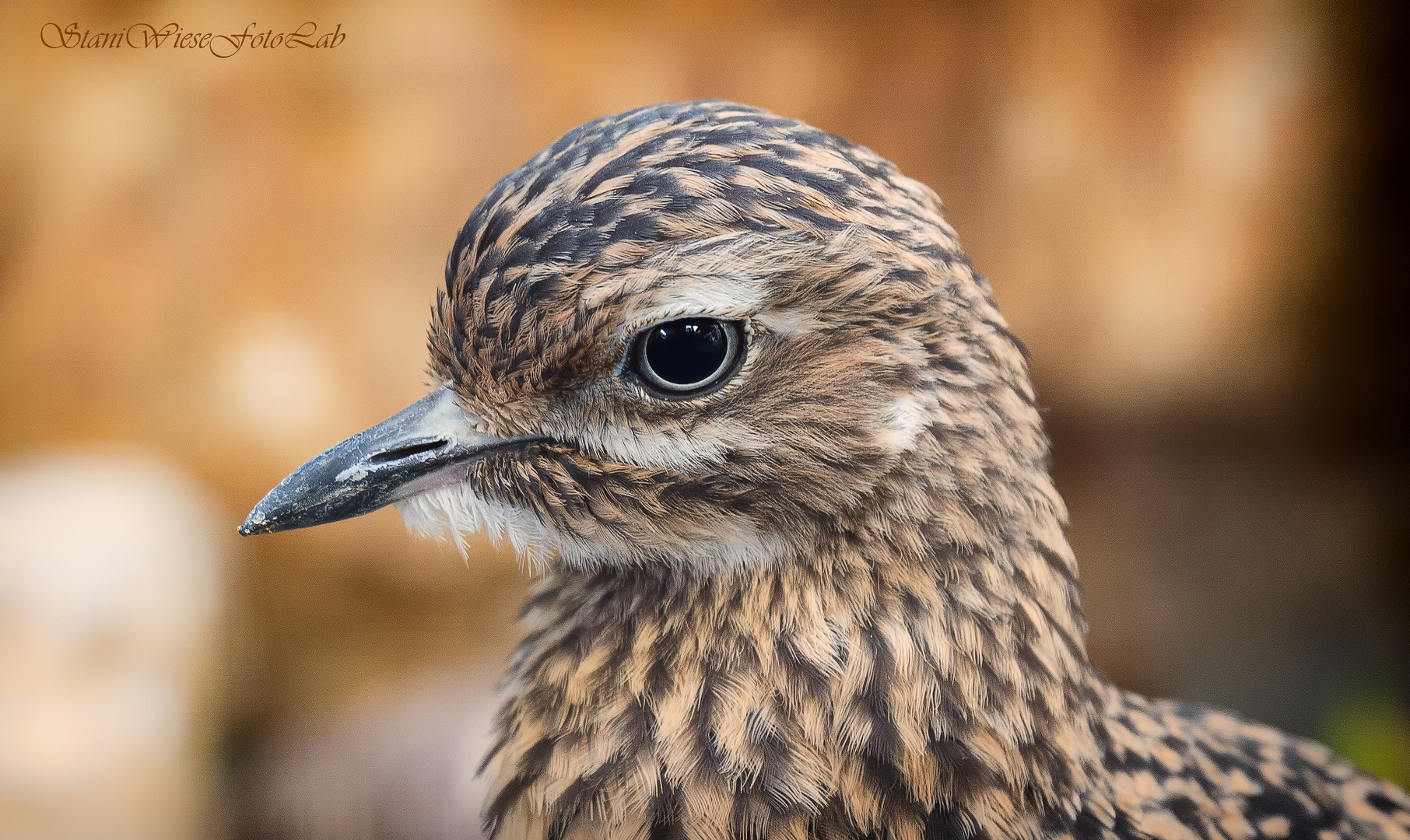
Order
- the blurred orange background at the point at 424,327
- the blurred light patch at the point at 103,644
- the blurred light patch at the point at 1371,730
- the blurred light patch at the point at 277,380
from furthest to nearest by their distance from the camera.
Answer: the blurred light patch at the point at 277,380, the blurred light patch at the point at 1371,730, the blurred orange background at the point at 424,327, the blurred light patch at the point at 103,644

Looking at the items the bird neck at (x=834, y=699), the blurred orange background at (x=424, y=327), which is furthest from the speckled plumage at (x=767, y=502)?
the blurred orange background at (x=424, y=327)

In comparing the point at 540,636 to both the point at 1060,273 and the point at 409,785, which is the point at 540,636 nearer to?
the point at 409,785

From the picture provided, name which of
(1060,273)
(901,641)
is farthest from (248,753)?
(1060,273)

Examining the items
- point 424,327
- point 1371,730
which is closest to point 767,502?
point 424,327

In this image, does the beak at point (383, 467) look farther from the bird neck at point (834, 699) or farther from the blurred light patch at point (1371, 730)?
the blurred light patch at point (1371, 730)

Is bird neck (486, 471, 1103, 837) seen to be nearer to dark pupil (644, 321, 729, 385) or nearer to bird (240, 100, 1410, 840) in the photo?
bird (240, 100, 1410, 840)
